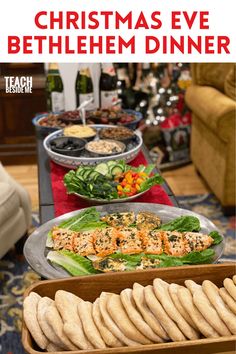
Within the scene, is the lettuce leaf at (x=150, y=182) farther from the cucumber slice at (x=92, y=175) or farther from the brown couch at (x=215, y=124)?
the brown couch at (x=215, y=124)

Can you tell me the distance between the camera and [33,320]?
876 mm

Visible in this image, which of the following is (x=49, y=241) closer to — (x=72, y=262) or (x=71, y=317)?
(x=72, y=262)

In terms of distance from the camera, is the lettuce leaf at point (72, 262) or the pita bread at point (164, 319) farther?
the lettuce leaf at point (72, 262)

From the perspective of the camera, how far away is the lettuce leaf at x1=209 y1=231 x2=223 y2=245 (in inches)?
49.8

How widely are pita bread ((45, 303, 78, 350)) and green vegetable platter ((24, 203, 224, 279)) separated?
0.26 meters

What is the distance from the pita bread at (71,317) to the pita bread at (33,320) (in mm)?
46

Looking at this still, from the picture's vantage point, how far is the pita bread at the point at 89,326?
0.82 metres

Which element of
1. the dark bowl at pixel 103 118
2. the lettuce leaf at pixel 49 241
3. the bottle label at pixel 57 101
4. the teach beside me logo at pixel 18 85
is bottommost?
the lettuce leaf at pixel 49 241

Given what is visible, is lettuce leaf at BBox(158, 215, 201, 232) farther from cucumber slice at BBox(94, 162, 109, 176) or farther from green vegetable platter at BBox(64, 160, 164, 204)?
cucumber slice at BBox(94, 162, 109, 176)

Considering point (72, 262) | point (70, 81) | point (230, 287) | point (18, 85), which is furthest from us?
point (70, 81)

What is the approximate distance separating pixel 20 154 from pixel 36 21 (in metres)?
2.79

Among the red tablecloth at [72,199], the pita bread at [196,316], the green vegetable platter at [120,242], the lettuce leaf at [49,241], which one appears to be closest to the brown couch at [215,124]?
the red tablecloth at [72,199]

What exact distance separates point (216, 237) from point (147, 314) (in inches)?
18.7

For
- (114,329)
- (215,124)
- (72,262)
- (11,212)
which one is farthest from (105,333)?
(215,124)
